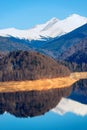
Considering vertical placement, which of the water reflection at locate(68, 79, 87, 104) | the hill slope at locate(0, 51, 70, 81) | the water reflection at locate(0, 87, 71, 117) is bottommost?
the water reflection at locate(68, 79, 87, 104)

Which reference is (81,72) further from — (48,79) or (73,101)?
(73,101)

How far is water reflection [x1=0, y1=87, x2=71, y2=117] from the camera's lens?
72456 millimetres

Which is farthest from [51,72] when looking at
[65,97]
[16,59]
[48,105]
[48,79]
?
[48,105]

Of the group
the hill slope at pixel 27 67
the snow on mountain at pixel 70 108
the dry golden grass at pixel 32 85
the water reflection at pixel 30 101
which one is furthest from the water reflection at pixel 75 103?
the hill slope at pixel 27 67

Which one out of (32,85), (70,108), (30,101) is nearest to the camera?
(70,108)

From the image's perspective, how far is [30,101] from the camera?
84500 mm

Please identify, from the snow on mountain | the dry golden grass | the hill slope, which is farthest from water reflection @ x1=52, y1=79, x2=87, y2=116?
the hill slope

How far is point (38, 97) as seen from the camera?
90.6 metres

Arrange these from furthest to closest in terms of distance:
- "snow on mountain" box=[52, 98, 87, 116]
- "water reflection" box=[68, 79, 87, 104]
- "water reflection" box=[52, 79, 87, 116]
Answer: "water reflection" box=[68, 79, 87, 104], "water reflection" box=[52, 79, 87, 116], "snow on mountain" box=[52, 98, 87, 116]

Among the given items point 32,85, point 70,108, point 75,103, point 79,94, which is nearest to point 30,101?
point 75,103

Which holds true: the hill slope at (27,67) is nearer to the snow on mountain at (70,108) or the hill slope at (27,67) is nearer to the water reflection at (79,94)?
the water reflection at (79,94)

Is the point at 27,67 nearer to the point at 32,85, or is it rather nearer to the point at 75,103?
the point at 32,85

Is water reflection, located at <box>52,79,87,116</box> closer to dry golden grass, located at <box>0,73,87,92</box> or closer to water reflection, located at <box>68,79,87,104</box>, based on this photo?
water reflection, located at <box>68,79,87,104</box>

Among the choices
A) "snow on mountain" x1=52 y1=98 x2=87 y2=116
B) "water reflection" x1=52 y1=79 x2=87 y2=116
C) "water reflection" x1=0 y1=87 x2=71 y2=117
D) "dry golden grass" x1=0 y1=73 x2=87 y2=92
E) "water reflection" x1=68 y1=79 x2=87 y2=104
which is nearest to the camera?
"snow on mountain" x1=52 y1=98 x2=87 y2=116
